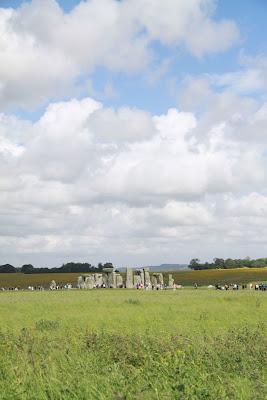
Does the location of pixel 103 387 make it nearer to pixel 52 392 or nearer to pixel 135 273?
Result: pixel 52 392

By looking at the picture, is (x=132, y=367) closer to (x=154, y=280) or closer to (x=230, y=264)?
(x=154, y=280)

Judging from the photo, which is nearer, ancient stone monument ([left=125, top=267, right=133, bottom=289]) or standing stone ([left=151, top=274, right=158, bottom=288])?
ancient stone monument ([left=125, top=267, right=133, bottom=289])

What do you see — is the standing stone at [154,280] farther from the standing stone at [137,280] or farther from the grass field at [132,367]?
the grass field at [132,367]

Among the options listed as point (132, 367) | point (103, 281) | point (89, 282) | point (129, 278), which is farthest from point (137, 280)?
point (132, 367)

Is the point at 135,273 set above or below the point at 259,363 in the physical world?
above

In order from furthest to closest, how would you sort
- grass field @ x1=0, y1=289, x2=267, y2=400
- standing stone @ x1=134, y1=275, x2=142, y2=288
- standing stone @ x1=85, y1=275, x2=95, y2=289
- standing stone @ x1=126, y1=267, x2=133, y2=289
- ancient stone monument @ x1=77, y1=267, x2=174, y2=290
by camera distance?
standing stone @ x1=134, y1=275, x2=142, y2=288 < ancient stone monument @ x1=77, y1=267, x2=174, y2=290 < standing stone @ x1=85, y1=275, x2=95, y2=289 < standing stone @ x1=126, y1=267, x2=133, y2=289 < grass field @ x1=0, y1=289, x2=267, y2=400

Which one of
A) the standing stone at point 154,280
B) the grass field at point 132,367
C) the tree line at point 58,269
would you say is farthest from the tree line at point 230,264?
the grass field at point 132,367

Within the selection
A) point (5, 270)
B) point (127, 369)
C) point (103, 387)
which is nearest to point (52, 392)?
point (103, 387)

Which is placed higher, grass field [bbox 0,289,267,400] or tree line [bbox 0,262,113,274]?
tree line [bbox 0,262,113,274]

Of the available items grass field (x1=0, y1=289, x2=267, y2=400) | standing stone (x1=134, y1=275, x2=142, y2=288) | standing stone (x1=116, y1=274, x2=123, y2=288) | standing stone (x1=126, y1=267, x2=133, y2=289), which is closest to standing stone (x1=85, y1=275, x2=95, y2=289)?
standing stone (x1=116, y1=274, x2=123, y2=288)

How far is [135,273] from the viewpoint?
8188 centimetres

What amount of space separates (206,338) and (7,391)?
25.0 feet

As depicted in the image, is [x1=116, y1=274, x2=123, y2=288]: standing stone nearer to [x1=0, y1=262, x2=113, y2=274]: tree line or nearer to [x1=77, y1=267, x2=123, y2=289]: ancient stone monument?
[x1=77, y1=267, x2=123, y2=289]: ancient stone monument

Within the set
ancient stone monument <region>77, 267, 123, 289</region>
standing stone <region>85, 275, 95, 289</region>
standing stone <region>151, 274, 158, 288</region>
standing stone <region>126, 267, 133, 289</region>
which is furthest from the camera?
standing stone <region>151, 274, 158, 288</region>
